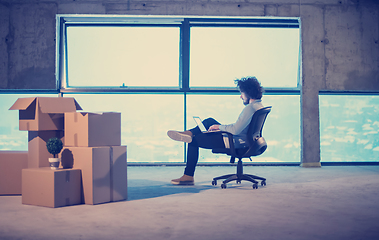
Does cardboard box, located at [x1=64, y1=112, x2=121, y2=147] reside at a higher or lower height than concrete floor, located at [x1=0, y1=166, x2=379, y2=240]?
higher

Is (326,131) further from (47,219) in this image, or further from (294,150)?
(47,219)

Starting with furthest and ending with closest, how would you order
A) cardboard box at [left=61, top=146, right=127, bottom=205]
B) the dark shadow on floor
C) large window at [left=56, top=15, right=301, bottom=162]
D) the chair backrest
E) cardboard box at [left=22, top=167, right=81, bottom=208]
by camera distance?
large window at [left=56, top=15, right=301, bottom=162], the chair backrest, the dark shadow on floor, cardboard box at [left=61, top=146, right=127, bottom=205], cardboard box at [left=22, top=167, right=81, bottom=208]

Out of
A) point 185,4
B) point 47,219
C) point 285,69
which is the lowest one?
point 47,219

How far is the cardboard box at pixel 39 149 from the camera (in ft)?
10.4

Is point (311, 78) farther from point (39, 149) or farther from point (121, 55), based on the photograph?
point (39, 149)

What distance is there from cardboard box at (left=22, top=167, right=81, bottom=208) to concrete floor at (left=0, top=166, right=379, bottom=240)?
0.24 ft

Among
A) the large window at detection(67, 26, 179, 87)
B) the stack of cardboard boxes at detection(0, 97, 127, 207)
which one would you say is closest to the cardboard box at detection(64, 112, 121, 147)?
the stack of cardboard boxes at detection(0, 97, 127, 207)

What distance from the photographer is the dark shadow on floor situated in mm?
3311

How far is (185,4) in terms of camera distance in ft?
19.4

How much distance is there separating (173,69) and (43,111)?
10.8ft

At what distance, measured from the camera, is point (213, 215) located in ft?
8.14

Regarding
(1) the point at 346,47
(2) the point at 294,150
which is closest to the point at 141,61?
(2) the point at 294,150

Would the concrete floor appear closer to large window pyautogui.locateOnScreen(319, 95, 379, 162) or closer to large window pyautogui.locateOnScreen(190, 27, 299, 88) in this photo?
large window pyautogui.locateOnScreen(319, 95, 379, 162)

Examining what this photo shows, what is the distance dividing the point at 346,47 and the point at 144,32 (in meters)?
3.19
